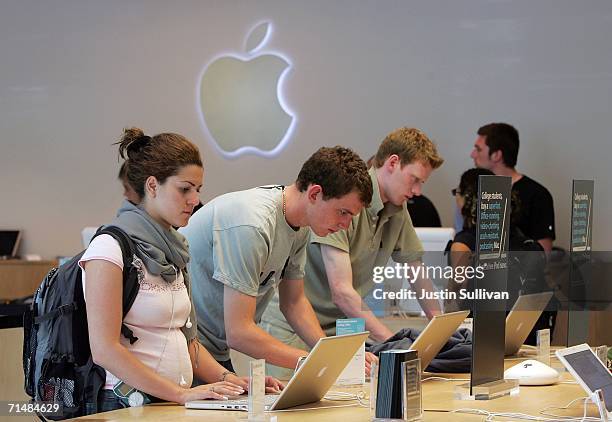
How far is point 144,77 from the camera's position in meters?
7.76

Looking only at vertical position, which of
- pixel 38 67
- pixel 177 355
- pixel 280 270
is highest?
pixel 38 67

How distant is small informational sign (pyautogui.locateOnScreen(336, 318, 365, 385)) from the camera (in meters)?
2.92

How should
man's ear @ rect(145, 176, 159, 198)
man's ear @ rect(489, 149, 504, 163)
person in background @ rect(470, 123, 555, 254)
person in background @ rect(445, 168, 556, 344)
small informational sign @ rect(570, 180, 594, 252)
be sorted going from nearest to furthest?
man's ear @ rect(145, 176, 159, 198) < small informational sign @ rect(570, 180, 594, 252) < person in background @ rect(445, 168, 556, 344) < person in background @ rect(470, 123, 555, 254) < man's ear @ rect(489, 149, 504, 163)

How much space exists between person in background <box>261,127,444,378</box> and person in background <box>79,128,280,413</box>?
35.0 inches

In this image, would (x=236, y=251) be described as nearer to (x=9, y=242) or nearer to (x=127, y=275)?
(x=127, y=275)

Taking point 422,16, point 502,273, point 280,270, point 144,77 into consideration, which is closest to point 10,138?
point 144,77

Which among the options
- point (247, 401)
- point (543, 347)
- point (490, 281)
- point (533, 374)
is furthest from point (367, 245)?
→ point (247, 401)

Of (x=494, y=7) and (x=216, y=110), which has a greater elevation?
(x=494, y=7)

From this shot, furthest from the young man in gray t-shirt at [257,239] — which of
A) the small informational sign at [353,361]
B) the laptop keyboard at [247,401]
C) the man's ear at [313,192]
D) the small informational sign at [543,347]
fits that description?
the small informational sign at [543,347]

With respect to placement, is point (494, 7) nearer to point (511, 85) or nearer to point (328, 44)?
point (511, 85)

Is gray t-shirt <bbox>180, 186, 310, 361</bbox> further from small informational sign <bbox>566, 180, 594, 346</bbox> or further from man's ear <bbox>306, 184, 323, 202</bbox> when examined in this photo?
small informational sign <bbox>566, 180, 594, 346</bbox>

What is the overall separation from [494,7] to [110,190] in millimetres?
3188

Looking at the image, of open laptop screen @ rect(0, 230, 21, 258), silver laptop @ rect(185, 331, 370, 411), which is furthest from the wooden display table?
open laptop screen @ rect(0, 230, 21, 258)

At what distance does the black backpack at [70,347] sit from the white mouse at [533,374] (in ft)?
4.11
